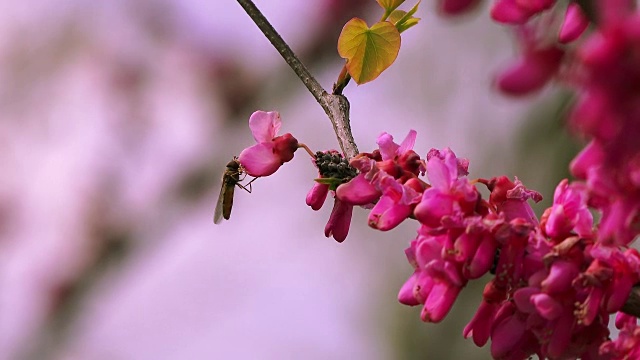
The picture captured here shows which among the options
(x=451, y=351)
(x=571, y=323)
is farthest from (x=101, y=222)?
(x=571, y=323)

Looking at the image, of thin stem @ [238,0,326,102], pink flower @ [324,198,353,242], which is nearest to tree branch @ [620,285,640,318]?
pink flower @ [324,198,353,242]

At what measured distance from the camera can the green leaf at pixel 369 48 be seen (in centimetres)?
138

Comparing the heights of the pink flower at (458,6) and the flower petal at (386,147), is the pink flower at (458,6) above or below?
below

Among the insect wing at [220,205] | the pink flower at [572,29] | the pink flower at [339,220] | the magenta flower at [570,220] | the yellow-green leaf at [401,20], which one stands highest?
the insect wing at [220,205]

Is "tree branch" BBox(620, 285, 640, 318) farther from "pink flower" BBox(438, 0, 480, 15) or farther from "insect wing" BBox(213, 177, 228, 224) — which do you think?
"insect wing" BBox(213, 177, 228, 224)

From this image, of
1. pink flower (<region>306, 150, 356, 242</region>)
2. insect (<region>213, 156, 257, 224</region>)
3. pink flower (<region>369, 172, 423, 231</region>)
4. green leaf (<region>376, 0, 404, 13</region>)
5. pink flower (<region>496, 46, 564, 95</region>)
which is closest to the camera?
pink flower (<region>496, 46, 564, 95</region>)

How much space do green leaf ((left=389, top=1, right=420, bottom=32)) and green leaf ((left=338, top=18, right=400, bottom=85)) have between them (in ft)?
0.26

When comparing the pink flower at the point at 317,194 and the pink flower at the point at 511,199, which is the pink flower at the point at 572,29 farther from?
the pink flower at the point at 317,194

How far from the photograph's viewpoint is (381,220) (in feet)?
3.95

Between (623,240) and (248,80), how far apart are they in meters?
4.77

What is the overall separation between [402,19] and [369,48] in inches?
4.5

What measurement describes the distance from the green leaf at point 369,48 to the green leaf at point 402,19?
8cm

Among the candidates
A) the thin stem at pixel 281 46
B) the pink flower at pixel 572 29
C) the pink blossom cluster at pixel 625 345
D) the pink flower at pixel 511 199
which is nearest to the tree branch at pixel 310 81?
the thin stem at pixel 281 46

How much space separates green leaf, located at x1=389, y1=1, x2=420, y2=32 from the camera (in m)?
1.46
